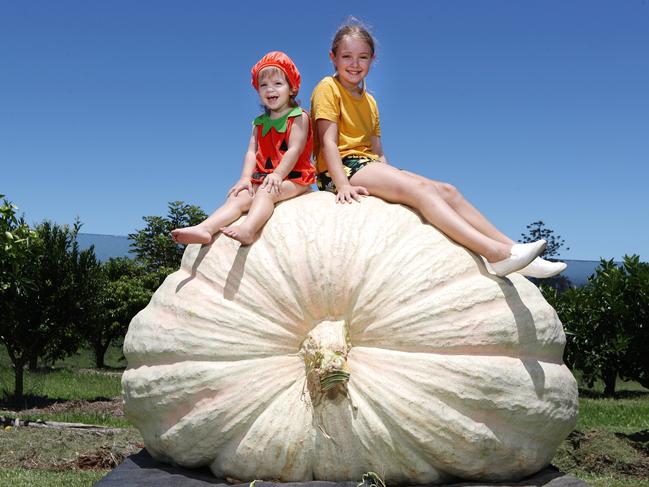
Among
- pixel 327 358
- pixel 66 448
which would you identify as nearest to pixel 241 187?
pixel 327 358

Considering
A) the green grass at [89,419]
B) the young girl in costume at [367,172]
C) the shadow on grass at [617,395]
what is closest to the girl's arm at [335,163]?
the young girl in costume at [367,172]

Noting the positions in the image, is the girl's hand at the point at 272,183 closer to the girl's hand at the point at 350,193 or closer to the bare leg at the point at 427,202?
the girl's hand at the point at 350,193

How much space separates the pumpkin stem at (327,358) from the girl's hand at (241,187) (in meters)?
1.08

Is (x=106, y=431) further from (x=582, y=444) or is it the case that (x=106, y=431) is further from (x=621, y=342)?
(x=621, y=342)

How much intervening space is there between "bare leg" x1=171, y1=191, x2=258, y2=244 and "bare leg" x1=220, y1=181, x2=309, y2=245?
124 millimetres

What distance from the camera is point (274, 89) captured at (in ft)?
14.0

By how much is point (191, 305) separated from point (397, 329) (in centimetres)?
105

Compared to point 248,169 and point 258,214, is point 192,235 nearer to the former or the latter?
point 258,214

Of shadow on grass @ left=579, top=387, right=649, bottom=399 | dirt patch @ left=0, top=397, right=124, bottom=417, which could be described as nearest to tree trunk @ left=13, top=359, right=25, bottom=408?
dirt patch @ left=0, top=397, right=124, bottom=417

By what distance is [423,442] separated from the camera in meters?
Result: 3.30

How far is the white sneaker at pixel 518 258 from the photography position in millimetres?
3430

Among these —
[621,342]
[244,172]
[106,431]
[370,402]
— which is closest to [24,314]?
[106,431]

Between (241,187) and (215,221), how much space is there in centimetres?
41

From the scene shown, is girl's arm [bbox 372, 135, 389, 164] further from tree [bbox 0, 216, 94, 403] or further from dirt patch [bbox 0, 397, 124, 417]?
tree [bbox 0, 216, 94, 403]
